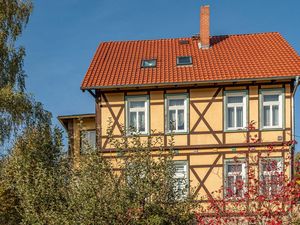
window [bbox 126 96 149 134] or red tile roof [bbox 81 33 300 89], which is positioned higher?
red tile roof [bbox 81 33 300 89]

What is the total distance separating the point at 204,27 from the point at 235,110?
14.5 feet

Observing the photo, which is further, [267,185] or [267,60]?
[267,60]

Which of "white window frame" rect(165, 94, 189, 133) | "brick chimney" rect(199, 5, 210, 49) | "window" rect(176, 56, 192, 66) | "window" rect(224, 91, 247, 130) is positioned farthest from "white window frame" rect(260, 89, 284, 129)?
"brick chimney" rect(199, 5, 210, 49)

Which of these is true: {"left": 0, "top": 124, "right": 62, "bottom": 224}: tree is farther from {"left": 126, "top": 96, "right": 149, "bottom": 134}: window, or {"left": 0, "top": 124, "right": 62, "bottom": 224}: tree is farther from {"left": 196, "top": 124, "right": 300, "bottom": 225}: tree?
{"left": 126, "top": 96, "right": 149, "bottom": 134}: window

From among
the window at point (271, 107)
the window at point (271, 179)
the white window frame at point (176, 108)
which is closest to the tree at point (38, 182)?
the window at point (271, 179)

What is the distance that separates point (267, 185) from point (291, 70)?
34.9ft

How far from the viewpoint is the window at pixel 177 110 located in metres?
20.4

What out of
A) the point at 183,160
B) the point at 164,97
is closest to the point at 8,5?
the point at 164,97

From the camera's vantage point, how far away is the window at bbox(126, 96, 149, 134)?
20594mm

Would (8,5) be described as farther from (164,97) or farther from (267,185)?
(267,185)

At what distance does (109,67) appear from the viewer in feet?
71.3

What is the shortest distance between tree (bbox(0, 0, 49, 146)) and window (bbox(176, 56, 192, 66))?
5.96 m

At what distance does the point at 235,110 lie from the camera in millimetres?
20266

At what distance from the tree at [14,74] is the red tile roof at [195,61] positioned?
7.95 feet
